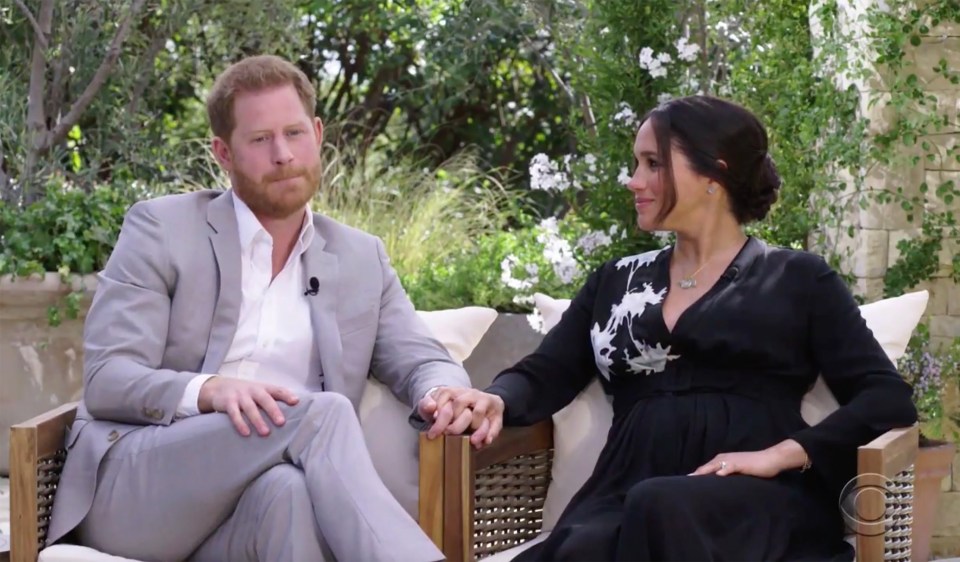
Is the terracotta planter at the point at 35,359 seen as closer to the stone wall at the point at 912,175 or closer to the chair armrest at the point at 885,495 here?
the stone wall at the point at 912,175

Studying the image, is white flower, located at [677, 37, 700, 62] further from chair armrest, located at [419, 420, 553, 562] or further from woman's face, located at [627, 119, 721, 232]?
chair armrest, located at [419, 420, 553, 562]

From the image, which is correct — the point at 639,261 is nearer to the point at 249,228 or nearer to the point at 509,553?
the point at 509,553

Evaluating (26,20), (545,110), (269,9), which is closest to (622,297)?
(269,9)

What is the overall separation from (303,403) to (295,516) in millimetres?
234

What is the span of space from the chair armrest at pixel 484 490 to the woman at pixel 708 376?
0.08 m

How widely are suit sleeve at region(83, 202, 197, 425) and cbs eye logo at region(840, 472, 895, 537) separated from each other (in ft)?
4.34

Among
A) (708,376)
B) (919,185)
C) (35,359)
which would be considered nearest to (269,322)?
(708,376)

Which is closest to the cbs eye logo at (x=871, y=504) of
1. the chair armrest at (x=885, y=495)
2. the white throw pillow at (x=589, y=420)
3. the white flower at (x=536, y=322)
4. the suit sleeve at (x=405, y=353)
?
the chair armrest at (x=885, y=495)

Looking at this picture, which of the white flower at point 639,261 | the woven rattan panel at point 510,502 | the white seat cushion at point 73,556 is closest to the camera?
the white seat cushion at point 73,556

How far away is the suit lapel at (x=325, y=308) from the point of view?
3084 millimetres

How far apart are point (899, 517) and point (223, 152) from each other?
1624mm

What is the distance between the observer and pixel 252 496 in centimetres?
271

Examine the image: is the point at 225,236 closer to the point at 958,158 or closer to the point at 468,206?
the point at 958,158

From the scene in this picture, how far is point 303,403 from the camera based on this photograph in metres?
2.77
